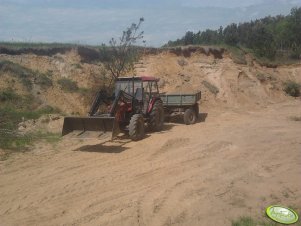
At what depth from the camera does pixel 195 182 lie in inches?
341

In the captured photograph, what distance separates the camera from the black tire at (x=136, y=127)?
1250 cm

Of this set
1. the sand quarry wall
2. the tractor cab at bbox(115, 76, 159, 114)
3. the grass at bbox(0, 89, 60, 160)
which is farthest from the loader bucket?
the sand quarry wall

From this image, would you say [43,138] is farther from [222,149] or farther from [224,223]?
[224,223]

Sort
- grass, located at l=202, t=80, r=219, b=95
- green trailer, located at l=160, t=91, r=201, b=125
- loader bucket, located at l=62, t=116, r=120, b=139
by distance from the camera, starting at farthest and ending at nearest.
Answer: grass, located at l=202, t=80, r=219, b=95 → green trailer, located at l=160, t=91, r=201, b=125 → loader bucket, located at l=62, t=116, r=120, b=139

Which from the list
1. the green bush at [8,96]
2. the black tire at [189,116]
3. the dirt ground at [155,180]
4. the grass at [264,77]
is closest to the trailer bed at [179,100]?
the black tire at [189,116]

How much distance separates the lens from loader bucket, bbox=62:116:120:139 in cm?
1140

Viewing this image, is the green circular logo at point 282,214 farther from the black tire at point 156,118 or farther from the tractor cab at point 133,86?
the tractor cab at point 133,86

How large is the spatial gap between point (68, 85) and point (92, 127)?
8679 millimetres

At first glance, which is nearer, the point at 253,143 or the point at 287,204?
the point at 287,204

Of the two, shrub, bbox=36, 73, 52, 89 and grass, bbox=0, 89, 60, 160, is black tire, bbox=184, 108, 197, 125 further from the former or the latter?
shrub, bbox=36, 73, 52, 89

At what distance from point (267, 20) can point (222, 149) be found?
313 feet

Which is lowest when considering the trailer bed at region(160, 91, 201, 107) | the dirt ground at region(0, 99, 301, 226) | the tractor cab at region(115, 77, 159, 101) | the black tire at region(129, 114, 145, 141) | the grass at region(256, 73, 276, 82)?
the dirt ground at region(0, 99, 301, 226)

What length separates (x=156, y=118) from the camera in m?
14.3

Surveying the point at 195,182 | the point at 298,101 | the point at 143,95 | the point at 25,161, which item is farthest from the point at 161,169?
the point at 298,101
